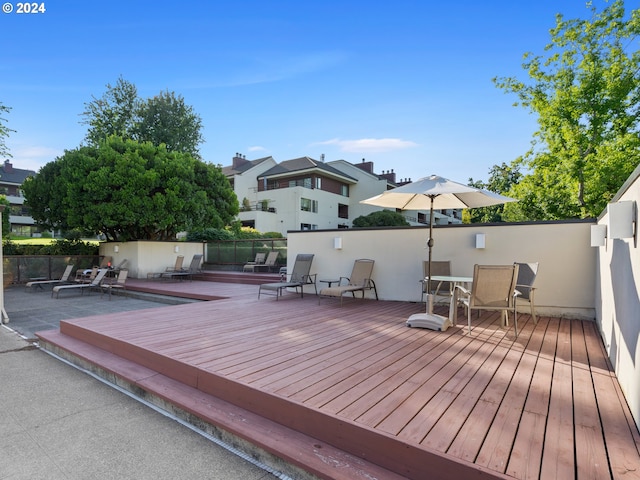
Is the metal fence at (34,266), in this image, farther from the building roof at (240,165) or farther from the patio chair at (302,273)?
the building roof at (240,165)

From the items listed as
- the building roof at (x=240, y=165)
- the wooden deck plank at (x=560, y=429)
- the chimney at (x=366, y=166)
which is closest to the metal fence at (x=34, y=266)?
the wooden deck plank at (x=560, y=429)

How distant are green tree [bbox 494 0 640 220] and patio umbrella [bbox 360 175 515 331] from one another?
9.96 meters

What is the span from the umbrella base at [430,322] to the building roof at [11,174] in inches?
1937

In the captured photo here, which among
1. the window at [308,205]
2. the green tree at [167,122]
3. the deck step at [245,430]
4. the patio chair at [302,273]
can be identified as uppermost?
the green tree at [167,122]

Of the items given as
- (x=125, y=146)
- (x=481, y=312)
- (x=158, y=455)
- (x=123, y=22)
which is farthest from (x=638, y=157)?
(x=125, y=146)

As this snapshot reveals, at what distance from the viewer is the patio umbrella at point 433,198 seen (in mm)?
4262

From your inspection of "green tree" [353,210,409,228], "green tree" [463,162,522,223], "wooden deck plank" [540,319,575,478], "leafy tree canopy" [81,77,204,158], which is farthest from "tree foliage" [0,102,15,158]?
"green tree" [463,162,522,223]

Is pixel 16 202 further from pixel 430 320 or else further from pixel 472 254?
pixel 430 320

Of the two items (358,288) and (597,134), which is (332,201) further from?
(358,288)

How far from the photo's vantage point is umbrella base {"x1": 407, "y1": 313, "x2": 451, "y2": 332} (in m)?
4.50

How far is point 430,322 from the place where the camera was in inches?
179

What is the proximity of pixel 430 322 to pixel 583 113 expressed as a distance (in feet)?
44.8

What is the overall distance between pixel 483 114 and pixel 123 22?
11.4 m

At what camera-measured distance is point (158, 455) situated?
2.29 meters
